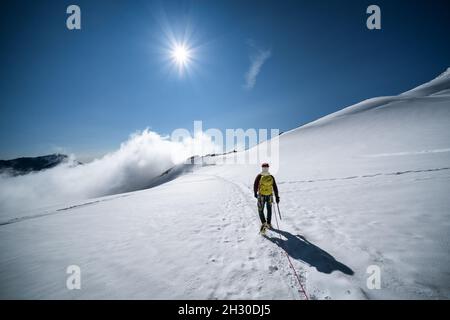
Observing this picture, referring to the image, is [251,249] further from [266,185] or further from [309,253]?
[266,185]

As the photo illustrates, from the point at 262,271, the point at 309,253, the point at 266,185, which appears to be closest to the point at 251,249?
the point at 262,271

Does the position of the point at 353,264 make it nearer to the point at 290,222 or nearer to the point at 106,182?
the point at 290,222

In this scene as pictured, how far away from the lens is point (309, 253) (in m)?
5.21

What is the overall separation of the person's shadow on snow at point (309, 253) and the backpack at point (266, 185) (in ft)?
5.54

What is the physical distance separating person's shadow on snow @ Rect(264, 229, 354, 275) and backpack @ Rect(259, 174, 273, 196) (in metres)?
1.69

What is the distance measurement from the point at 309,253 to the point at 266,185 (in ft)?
9.49

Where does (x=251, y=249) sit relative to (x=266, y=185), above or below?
below

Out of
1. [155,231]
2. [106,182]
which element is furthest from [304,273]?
[106,182]

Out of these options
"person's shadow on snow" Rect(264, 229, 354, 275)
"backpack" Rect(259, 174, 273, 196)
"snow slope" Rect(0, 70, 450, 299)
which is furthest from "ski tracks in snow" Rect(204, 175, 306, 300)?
"backpack" Rect(259, 174, 273, 196)

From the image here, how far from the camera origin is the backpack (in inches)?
292
